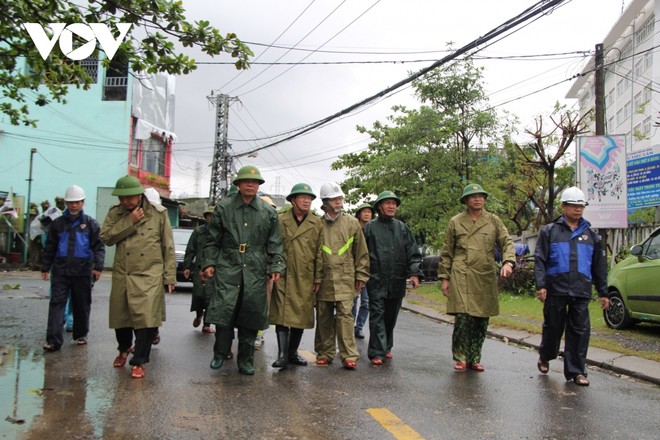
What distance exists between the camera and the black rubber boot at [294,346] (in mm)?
6215

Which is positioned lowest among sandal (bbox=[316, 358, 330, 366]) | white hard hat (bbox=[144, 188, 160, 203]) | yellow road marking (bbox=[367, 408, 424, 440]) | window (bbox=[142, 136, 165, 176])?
yellow road marking (bbox=[367, 408, 424, 440])

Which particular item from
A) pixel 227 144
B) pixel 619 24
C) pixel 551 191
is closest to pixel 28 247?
pixel 227 144

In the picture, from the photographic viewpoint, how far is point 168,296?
539 inches

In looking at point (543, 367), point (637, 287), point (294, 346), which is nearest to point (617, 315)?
point (637, 287)

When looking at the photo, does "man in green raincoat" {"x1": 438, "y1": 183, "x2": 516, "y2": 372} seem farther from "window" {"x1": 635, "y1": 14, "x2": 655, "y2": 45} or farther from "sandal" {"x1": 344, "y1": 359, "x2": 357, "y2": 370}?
"window" {"x1": 635, "y1": 14, "x2": 655, "y2": 45}

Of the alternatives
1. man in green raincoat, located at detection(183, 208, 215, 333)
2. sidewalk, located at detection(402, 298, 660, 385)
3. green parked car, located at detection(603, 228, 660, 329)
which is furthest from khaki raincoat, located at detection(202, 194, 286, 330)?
green parked car, located at detection(603, 228, 660, 329)

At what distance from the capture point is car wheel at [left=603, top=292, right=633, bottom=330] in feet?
31.1

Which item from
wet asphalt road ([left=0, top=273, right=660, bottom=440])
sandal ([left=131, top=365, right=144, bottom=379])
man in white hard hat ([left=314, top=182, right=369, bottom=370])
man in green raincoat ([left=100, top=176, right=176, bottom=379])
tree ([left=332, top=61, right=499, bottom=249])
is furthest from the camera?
tree ([left=332, top=61, right=499, bottom=249])

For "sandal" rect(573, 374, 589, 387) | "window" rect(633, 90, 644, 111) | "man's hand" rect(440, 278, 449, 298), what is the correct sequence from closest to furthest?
"sandal" rect(573, 374, 589, 387) → "man's hand" rect(440, 278, 449, 298) → "window" rect(633, 90, 644, 111)

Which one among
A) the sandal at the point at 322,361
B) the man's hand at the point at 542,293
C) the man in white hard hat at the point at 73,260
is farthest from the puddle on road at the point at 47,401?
the man's hand at the point at 542,293

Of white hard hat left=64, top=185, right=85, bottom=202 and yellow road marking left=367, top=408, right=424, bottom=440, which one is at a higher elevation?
white hard hat left=64, top=185, right=85, bottom=202

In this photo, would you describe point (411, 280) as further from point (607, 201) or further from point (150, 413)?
point (607, 201)

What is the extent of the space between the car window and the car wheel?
88 centimetres

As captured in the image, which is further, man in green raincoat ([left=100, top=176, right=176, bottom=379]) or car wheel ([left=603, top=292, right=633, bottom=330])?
car wheel ([left=603, top=292, right=633, bottom=330])
